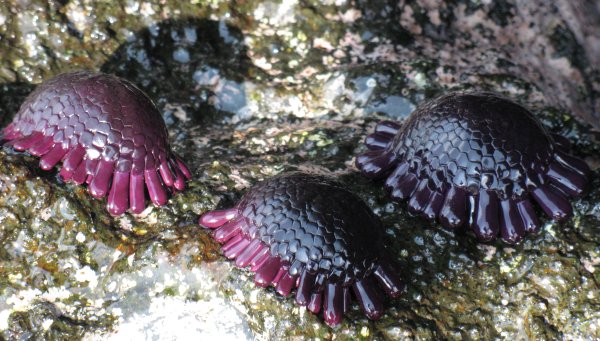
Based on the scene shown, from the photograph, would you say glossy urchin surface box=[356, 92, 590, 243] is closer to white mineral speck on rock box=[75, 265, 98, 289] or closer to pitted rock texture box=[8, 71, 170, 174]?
pitted rock texture box=[8, 71, 170, 174]

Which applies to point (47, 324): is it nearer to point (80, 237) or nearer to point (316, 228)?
point (80, 237)

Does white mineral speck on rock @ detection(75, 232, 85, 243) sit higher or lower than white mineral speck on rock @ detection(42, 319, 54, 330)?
higher

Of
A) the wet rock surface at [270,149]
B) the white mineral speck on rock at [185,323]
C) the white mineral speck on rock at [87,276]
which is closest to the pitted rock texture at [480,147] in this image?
the wet rock surface at [270,149]

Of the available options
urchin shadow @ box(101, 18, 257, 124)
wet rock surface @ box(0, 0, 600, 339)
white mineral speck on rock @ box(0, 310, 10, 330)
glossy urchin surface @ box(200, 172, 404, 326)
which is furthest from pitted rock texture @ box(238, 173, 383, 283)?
urchin shadow @ box(101, 18, 257, 124)

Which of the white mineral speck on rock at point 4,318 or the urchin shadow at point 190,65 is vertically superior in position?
the urchin shadow at point 190,65

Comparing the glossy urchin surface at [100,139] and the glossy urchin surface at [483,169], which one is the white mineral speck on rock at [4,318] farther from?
the glossy urchin surface at [483,169]

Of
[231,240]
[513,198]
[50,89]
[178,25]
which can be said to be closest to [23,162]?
[50,89]
